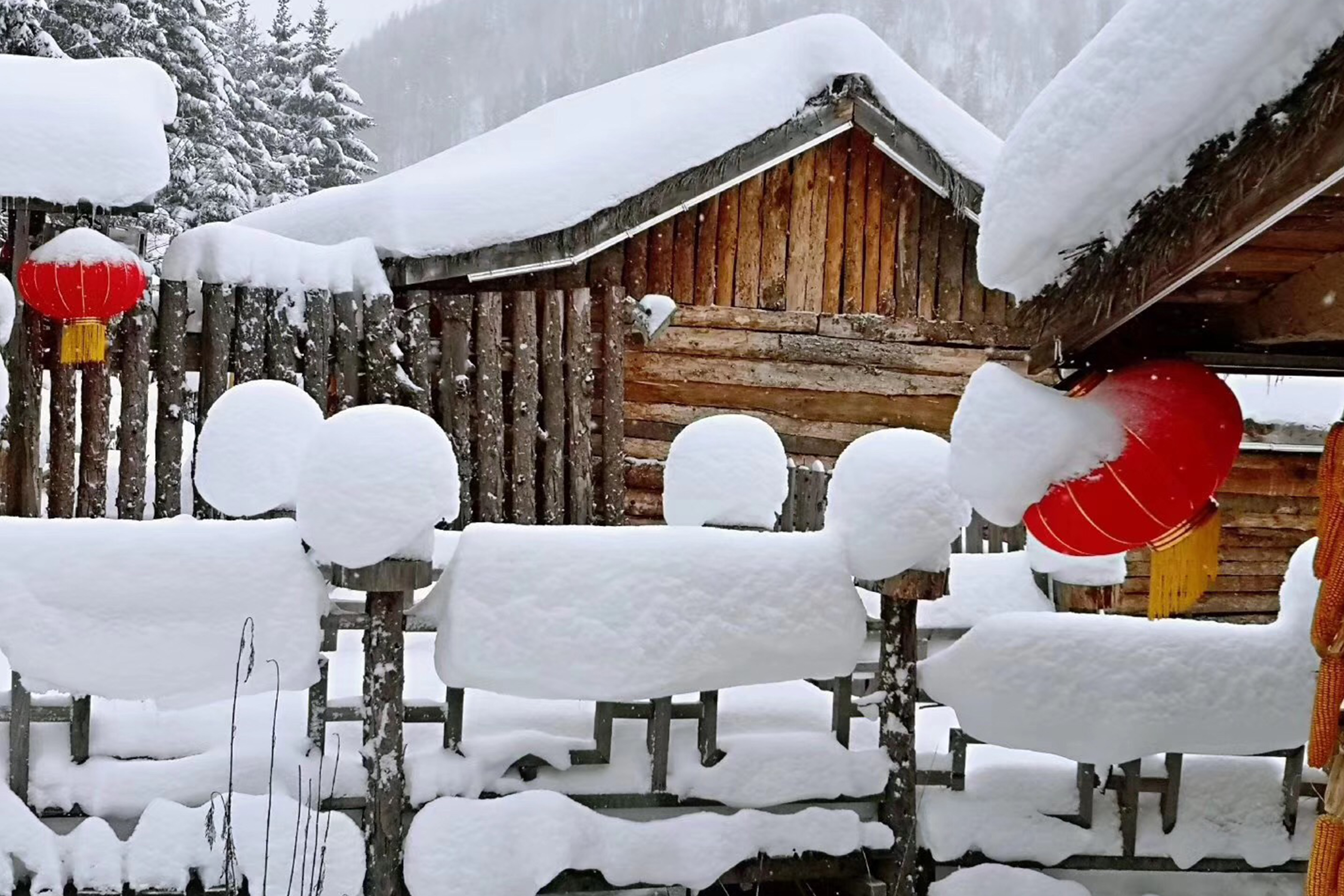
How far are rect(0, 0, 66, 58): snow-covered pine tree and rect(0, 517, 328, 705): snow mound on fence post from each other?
1519 centimetres

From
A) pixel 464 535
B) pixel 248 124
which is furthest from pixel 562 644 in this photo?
pixel 248 124

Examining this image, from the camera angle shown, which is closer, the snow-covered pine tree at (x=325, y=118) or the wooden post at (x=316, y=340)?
the wooden post at (x=316, y=340)

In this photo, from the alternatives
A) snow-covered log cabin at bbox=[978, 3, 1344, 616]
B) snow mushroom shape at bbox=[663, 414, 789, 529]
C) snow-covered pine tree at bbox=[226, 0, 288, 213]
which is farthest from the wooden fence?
snow-covered pine tree at bbox=[226, 0, 288, 213]

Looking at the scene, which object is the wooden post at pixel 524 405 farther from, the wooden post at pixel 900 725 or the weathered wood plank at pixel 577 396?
the wooden post at pixel 900 725

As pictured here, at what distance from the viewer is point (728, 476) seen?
4.69 m

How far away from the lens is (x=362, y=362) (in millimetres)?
6746

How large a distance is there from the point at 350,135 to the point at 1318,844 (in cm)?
2792

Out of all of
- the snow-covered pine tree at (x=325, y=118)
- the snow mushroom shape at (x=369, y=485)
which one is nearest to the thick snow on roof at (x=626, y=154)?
the snow mushroom shape at (x=369, y=485)

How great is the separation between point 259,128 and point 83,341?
21.4m

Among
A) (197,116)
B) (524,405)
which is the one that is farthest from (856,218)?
(197,116)

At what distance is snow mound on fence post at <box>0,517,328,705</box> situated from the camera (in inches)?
139

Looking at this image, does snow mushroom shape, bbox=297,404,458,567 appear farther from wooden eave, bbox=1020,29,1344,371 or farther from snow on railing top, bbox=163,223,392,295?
snow on railing top, bbox=163,223,392,295

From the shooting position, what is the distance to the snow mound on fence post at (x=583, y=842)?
3625mm

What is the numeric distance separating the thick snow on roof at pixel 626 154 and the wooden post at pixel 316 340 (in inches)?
25.7
